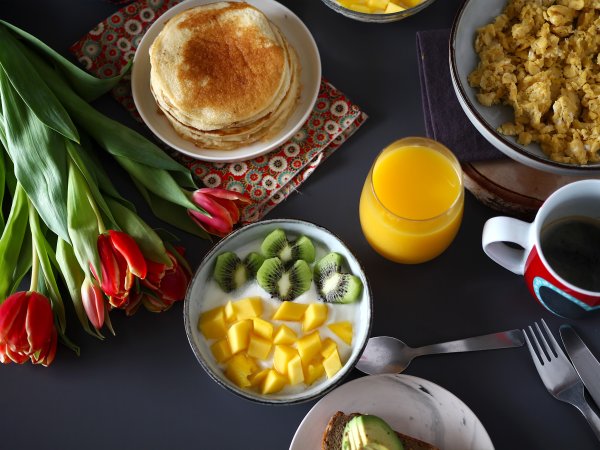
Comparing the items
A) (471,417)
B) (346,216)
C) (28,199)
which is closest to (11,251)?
(28,199)

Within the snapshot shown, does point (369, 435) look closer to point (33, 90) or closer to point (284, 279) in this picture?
point (284, 279)

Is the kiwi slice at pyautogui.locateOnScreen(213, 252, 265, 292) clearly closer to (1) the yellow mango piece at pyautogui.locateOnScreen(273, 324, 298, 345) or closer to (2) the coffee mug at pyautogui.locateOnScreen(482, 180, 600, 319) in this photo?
(1) the yellow mango piece at pyautogui.locateOnScreen(273, 324, 298, 345)

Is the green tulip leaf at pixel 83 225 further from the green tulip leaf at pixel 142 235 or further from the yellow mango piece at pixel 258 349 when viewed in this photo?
the yellow mango piece at pixel 258 349

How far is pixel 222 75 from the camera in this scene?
1.34 meters

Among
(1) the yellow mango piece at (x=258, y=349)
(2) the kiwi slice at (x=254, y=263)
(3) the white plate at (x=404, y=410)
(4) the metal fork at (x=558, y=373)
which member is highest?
(2) the kiwi slice at (x=254, y=263)

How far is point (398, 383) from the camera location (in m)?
1.25

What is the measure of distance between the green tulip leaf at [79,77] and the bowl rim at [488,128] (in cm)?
65

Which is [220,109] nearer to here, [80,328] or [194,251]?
[194,251]

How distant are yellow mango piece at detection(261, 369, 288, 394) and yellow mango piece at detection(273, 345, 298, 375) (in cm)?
1

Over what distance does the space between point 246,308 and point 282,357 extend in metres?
0.11

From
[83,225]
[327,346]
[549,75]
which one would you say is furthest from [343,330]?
[549,75]

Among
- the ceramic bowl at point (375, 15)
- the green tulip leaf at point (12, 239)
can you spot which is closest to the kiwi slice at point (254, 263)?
the green tulip leaf at point (12, 239)

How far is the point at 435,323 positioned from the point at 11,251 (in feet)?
2.70

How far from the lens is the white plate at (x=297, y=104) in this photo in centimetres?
139
